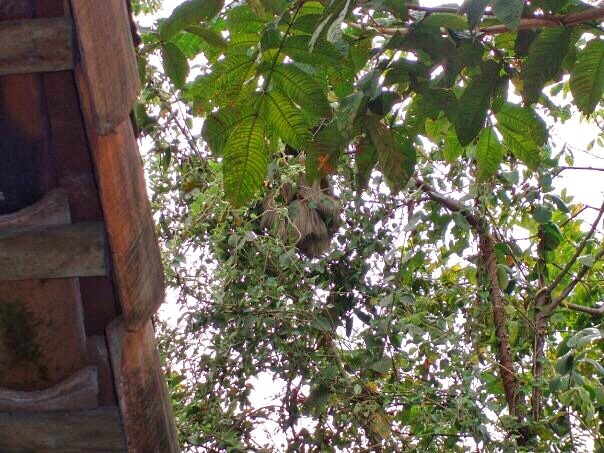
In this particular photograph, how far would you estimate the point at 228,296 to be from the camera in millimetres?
3320

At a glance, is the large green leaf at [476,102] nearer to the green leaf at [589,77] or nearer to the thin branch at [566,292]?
the green leaf at [589,77]

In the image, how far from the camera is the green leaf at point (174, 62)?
1.46 meters

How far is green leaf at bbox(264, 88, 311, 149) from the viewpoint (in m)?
1.35

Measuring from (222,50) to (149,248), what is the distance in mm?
519

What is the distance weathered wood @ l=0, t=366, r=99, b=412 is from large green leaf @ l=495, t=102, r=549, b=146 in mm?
832

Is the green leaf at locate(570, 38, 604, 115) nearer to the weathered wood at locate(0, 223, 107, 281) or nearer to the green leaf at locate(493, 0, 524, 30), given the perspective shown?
the green leaf at locate(493, 0, 524, 30)

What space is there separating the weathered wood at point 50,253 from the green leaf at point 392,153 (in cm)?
56

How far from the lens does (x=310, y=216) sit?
391cm

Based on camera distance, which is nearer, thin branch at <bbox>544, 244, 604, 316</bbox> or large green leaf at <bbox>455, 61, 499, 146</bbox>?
large green leaf at <bbox>455, 61, 499, 146</bbox>

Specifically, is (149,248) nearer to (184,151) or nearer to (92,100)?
(92,100)

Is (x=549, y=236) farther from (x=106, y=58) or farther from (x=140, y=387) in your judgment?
(x=106, y=58)

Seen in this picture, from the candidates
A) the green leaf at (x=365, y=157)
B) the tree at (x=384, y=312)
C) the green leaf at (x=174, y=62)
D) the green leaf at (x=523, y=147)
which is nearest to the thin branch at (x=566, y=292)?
the tree at (x=384, y=312)

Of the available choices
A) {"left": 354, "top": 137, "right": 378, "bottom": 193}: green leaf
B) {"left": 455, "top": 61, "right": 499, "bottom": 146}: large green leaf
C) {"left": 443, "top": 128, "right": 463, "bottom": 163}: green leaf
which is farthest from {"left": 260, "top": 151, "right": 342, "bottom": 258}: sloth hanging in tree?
{"left": 455, "top": 61, "right": 499, "bottom": 146}: large green leaf

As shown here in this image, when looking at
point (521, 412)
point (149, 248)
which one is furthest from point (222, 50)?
point (521, 412)
